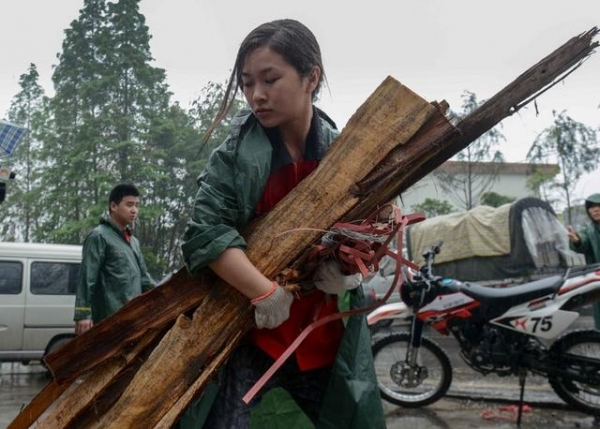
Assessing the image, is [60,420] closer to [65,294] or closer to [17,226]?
[65,294]

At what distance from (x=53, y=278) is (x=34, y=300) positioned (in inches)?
15.3

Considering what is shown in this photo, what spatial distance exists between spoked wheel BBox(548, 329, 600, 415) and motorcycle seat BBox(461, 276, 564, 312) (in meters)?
0.38

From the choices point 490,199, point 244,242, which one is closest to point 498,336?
point 244,242

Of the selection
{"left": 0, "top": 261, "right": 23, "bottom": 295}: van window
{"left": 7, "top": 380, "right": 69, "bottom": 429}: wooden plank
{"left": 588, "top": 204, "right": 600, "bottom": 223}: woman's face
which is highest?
{"left": 588, "top": 204, "right": 600, "bottom": 223}: woman's face

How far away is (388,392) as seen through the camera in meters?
4.90

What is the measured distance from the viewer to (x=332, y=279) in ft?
5.16

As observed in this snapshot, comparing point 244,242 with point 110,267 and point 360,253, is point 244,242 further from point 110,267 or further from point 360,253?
point 110,267

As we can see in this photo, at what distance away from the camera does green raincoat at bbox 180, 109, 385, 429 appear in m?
1.49

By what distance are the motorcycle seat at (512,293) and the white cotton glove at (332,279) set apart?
131 inches

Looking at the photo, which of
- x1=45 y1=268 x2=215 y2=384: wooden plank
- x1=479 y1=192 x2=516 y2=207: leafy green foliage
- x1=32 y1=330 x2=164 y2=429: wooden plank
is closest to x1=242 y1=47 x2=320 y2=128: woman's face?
x1=45 y1=268 x2=215 y2=384: wooden plank

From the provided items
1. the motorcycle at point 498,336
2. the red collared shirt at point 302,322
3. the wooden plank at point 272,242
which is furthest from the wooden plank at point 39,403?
the motorcycle at point 498,336

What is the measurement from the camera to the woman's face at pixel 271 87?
1.59 metres

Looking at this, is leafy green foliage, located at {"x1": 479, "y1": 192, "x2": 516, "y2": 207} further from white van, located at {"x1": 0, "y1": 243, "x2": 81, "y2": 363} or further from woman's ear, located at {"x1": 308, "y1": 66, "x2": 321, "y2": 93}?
woman's ear, located at {"x1": 308, "y1": 66, "x2": 321, "y2": 93}

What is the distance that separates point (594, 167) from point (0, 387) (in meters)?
13.4
